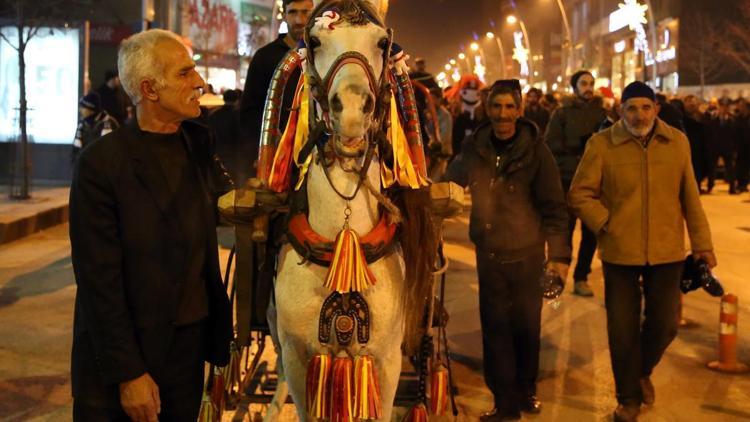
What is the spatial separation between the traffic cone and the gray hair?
517 cm

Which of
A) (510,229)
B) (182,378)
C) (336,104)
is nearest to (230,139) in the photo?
(510,229)

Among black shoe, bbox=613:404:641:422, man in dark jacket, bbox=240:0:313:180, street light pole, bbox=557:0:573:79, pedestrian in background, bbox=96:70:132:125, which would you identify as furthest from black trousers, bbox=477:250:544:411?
street light pole, bbox=557:0:573:79

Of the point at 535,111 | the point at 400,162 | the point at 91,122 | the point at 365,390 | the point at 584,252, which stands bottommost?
the point at 365,390

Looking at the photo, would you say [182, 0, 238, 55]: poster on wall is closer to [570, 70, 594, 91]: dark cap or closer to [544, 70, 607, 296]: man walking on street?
[570, 70, 594, 91]: dark cap

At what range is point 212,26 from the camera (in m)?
47.5

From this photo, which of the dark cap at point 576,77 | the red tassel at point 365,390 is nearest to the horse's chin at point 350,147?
the red tassel at point 365,390

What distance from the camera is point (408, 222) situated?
3.71 metres

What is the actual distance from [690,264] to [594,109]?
3.89 m

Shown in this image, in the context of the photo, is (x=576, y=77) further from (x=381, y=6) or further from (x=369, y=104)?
(x=369, y=104)

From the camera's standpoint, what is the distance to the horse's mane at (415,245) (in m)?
3.72

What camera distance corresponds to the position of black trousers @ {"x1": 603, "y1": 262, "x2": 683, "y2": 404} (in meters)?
5.56

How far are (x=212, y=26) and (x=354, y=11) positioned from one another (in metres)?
46.1

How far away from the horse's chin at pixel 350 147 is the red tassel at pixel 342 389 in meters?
0.88

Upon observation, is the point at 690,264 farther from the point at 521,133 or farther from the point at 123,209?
the point at 123,209
